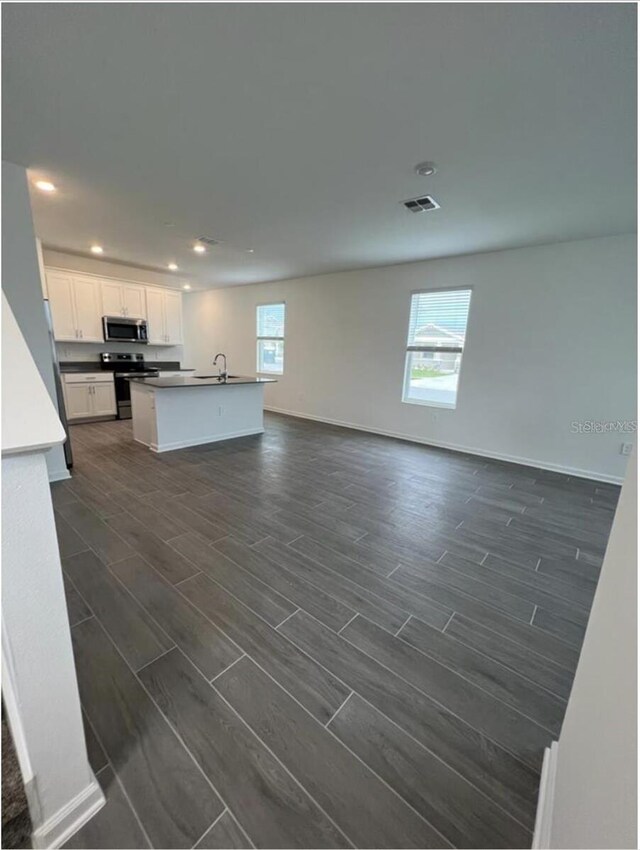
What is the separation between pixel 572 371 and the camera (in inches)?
157

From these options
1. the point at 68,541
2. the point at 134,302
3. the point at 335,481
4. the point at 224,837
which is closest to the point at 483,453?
the point at 335,481

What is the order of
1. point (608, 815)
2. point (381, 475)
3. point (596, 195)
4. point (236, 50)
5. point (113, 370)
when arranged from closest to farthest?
1. point (608, 815)
2. point (236, 50)
3. point (596, 195)
4. point (381, 475)
5. point (113, 370)

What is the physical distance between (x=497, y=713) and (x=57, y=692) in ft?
5.10

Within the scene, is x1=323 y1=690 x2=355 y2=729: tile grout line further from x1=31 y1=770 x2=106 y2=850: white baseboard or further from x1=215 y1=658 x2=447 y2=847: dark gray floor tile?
x1=31 y1=770 x2=106 y2=850: white baseboard

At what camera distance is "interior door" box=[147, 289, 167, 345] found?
6.54 meters

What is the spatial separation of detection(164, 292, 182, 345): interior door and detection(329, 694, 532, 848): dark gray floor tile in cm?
715

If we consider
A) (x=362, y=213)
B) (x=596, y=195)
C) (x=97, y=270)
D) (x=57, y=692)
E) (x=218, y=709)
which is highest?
(x=97, y=270)

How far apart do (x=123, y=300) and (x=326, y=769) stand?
711cm

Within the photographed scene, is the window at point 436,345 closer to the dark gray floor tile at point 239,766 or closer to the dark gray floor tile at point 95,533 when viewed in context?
the dark gray floor tile at point 95,533

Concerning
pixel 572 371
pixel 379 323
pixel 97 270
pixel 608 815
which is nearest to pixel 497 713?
pixel 608 815

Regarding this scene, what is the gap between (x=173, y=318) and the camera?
273 inches

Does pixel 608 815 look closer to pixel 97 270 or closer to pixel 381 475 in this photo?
pixel 381 475

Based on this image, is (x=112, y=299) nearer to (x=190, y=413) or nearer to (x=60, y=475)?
(x=190, y=413)

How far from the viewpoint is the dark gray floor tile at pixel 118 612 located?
5.04ft
